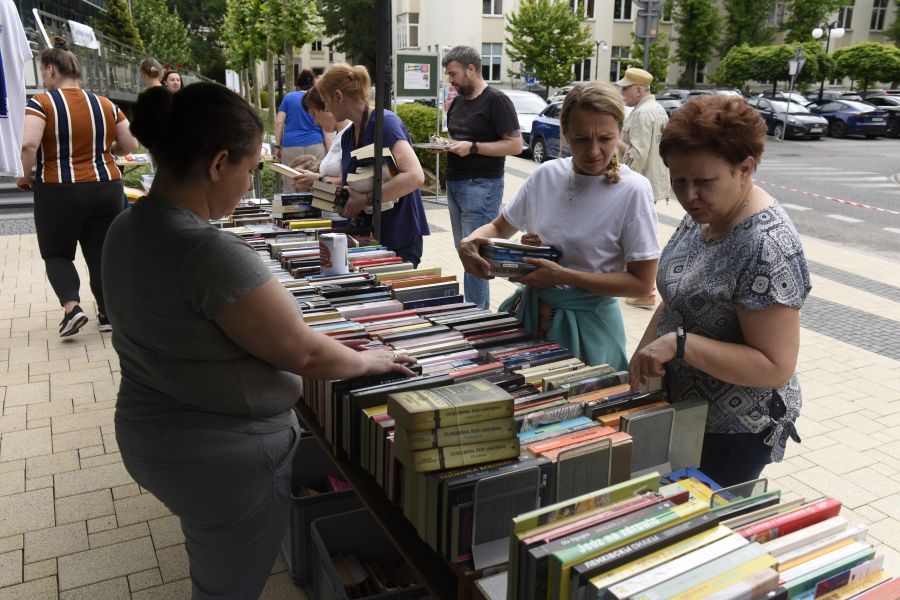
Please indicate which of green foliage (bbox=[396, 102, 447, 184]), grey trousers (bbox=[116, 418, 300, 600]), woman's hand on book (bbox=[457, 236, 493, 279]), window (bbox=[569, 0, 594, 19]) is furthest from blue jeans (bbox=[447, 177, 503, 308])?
window (bbox=[569, 0, 594, 19])

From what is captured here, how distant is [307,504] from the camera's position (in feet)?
9.15

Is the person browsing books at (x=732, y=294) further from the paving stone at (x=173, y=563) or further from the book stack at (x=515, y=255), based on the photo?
the paving stone at (x=173, y=563)

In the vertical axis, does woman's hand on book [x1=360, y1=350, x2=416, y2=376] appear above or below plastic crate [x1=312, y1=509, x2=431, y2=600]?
above

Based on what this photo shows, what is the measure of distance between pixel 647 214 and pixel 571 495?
52.8 inches

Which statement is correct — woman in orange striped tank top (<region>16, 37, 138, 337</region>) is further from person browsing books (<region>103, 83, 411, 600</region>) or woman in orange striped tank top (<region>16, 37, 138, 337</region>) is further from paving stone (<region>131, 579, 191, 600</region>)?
person browsing books (<region>103, 83, 411, 600</region>)

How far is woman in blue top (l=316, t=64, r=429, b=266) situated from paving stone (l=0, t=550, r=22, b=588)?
241cm

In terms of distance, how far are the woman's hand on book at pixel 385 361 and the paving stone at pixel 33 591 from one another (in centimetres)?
189

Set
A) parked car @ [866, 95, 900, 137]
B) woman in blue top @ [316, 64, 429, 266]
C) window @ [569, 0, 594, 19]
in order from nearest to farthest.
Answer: woman in blue top @ [316, 64, 429, 266], parked car @ [866, 95, 900, 137], window @ [569, 0, 594, 19]

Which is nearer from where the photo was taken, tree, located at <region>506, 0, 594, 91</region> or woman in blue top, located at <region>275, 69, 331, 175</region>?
woman in blue top, located at <region>275, 69, 331, 175</region>

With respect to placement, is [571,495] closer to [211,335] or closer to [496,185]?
[211,335]

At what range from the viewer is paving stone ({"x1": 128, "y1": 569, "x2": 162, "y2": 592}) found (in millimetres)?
2893

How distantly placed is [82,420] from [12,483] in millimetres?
712

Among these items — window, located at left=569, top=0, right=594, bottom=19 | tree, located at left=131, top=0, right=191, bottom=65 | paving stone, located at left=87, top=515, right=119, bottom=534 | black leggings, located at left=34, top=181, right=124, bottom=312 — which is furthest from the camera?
window, located at left=569, top=0, right=594, bottom=19

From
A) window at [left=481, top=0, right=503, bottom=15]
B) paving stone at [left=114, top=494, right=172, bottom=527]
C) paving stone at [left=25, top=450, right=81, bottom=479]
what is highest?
window at [left=481, top=0, right=503, bottom=15]
